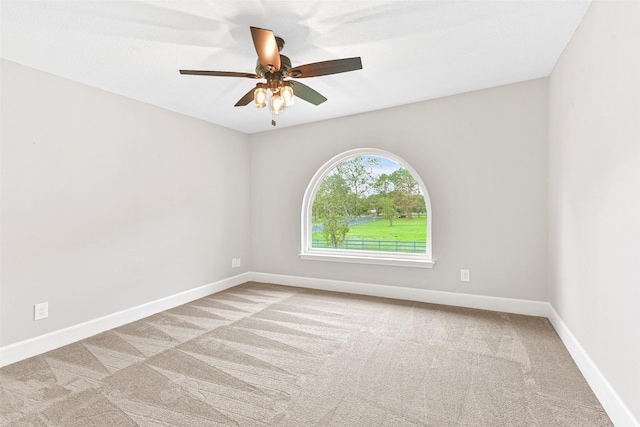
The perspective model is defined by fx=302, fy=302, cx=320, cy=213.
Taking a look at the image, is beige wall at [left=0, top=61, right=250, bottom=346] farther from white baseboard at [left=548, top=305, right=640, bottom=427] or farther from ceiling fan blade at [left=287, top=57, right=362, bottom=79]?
white baseboard at [left=548, top=305, right=640, bottom=427]

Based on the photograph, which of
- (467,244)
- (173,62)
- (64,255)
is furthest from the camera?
(467,244)

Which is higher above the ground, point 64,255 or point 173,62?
point 173,62

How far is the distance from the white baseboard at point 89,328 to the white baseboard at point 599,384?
3776mm

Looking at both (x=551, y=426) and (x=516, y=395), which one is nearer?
(x=551, y=426)

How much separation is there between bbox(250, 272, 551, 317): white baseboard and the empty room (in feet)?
0.07

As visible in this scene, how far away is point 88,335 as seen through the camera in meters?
2.76

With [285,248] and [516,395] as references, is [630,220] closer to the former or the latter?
[516,395]

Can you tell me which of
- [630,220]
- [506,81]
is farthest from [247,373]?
[506,81]

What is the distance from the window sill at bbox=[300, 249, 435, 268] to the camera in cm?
357

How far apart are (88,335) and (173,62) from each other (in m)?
2.55

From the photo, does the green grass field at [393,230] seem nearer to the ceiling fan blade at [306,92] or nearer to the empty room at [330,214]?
the empty room at [330,214]

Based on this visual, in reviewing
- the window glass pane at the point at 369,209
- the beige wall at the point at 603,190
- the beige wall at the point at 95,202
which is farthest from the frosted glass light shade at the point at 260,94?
the window glass pane at the point at 369,209

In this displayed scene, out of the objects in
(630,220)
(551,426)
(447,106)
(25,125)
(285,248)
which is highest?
(447,106)

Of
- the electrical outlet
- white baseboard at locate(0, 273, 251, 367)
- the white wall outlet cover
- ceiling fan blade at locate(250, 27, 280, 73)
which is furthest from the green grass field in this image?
the electrical outlet
